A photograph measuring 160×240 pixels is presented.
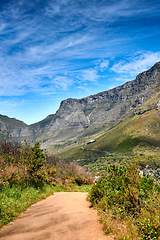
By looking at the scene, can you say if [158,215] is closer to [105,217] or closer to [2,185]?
[105,217]

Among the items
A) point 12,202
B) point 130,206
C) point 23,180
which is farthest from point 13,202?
point 130,206

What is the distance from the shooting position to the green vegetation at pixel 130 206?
14.1ft

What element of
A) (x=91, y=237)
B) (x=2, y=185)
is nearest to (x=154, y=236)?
(x=91, y=237)

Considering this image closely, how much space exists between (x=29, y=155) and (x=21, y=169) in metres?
1.41

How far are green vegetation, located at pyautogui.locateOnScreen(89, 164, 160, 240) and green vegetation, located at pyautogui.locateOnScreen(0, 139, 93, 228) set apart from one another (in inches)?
150

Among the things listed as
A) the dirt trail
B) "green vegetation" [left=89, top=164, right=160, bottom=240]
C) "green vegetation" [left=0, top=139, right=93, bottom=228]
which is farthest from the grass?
"green vegetation" [left=89, top=164, right=160, bottom=240]

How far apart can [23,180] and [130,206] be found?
808cm

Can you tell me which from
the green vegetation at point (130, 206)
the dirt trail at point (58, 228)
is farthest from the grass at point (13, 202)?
the green vegetation at point (130, 206)

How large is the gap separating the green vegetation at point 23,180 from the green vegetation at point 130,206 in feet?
12.5

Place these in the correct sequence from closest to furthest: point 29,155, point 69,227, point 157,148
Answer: point 69,227 < point 29,155 < point 157,148

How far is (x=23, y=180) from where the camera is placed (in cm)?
1135

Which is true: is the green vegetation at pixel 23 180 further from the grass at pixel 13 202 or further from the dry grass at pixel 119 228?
the dry grass at pixel 119 228

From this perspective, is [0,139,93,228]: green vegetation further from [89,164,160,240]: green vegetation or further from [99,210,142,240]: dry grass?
[89,164,160,240]: green vegetation

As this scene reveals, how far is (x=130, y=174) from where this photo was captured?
6.61 m
